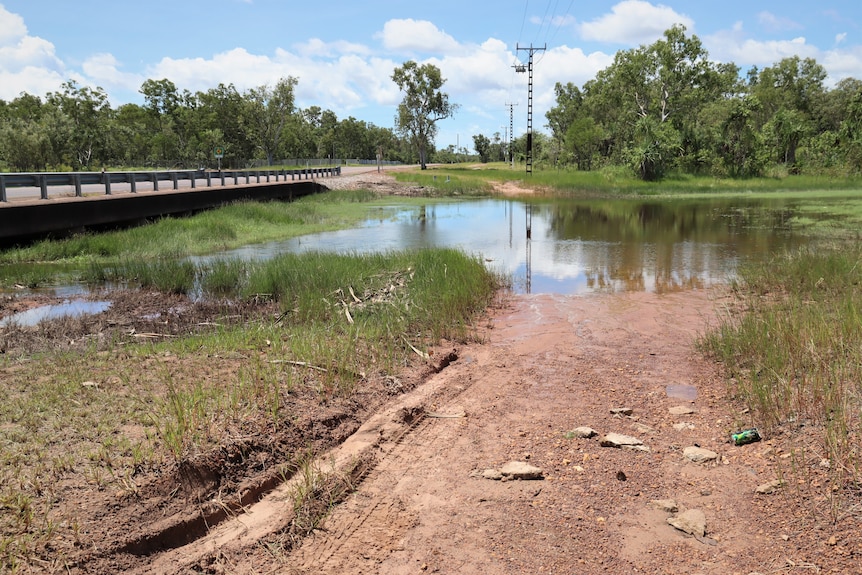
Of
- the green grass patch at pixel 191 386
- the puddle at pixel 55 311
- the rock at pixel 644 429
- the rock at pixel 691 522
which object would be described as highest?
the green grass patch at pixel 191 386

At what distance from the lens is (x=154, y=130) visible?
302 ft

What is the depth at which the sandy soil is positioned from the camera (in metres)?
3.89

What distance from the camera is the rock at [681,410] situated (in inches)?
248

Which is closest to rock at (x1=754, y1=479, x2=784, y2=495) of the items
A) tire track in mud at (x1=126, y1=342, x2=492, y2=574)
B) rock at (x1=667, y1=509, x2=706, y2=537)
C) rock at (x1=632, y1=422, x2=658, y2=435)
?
rock at (x1=667, y1=509, x2=706, y2=537)

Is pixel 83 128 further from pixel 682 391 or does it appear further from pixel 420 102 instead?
pixel 682 391

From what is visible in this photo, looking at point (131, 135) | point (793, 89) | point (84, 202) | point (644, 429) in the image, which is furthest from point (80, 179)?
point (793, 89)

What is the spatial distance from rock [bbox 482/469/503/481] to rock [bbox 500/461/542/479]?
35 mm

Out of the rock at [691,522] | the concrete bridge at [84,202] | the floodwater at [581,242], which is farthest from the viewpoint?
the concrete bridge at [84,202]

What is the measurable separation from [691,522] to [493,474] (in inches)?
59.5

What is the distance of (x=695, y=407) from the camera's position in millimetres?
6473

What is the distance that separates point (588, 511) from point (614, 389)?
9.44ft

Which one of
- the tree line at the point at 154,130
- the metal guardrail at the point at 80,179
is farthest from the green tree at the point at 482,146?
the metal guardrail at the point at 80,179

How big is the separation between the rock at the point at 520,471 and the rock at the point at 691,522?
3.48 feet

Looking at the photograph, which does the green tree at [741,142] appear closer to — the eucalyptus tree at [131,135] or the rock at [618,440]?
the rock at [618,440]
